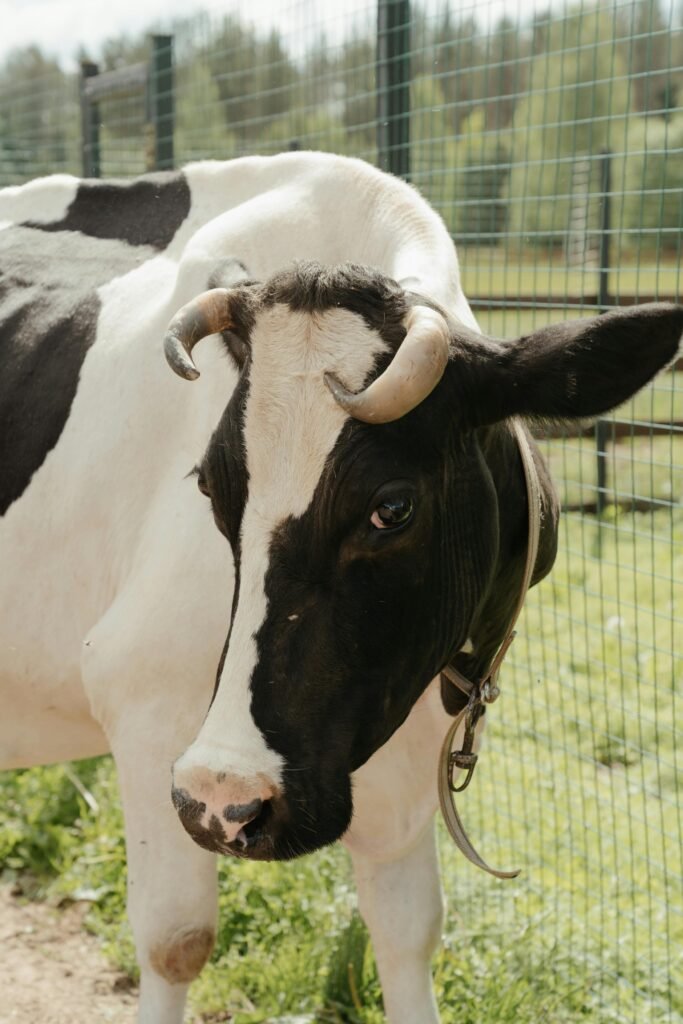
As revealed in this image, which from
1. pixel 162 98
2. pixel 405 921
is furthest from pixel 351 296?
pixel 162 98

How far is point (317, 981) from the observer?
3779mm

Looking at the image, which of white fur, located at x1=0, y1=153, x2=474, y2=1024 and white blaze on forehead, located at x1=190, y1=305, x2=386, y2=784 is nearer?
white blaze on forehead, located at x1=190, y1=305, x2=386, y2=784

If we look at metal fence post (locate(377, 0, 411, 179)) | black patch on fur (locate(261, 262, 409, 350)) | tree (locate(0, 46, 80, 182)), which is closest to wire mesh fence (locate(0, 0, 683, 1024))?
metal fence post (locate(377, 0, 411, 179))

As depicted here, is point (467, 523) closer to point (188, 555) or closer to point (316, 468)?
point (316, 468)

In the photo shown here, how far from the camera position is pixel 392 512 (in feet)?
6.86

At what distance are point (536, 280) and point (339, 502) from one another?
2917 mm

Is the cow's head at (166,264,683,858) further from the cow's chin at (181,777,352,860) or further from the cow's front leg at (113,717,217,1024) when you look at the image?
the cow's front leg at (113,717,217,1024)

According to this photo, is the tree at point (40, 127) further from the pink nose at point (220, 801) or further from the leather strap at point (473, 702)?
the pink nose at point (220, 801)

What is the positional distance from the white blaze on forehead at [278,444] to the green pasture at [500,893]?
5.98 ft

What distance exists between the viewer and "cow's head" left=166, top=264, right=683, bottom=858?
2.05 metres

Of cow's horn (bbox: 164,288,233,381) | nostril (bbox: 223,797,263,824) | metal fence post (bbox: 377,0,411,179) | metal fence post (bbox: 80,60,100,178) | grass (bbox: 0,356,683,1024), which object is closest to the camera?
nostril (bbox: 223,797,263,824)

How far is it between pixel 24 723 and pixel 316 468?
1506mm

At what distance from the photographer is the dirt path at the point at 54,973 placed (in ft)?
12.8

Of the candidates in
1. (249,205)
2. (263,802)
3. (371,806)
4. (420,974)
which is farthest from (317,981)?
(249,205)
